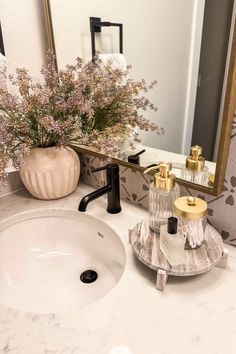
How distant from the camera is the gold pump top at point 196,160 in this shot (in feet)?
2.42

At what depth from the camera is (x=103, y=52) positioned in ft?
3.07

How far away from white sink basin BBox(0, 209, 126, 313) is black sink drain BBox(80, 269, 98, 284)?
11 millimetres

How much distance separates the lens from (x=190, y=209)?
60cm

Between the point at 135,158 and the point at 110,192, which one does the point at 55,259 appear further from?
the point at 135,158

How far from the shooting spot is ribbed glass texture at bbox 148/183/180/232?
28.4 inches

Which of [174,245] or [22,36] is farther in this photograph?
[22,36]

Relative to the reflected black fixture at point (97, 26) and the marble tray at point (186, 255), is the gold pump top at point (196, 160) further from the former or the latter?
the reflected black fixture at point (97, 26)

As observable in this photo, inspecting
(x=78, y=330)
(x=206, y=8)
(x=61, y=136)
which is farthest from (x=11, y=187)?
(x=206, y=8)

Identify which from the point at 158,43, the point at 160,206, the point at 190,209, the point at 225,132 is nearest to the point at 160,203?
the point at 160,206

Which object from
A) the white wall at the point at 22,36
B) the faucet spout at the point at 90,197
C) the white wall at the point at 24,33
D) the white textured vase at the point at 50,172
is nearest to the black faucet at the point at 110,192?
the faucet spout at the point at 90,197

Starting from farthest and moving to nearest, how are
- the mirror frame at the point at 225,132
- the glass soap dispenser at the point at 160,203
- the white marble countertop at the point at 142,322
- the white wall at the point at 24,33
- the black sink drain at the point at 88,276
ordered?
the white wall at the point at 24,33, the black sink drain at the point at 88,276, the glass soap dispenser at the point at 160,203, the mirror frame at the point at 225,132, the white marble countertop at the point at 142,322

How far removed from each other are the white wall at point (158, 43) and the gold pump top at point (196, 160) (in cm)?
5

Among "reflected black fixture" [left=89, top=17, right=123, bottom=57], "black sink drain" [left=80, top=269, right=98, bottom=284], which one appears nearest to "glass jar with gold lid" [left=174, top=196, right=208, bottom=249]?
"black sink drain" [left=80, top=269, right=98, bottom=284]

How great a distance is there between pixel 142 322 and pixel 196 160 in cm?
44
